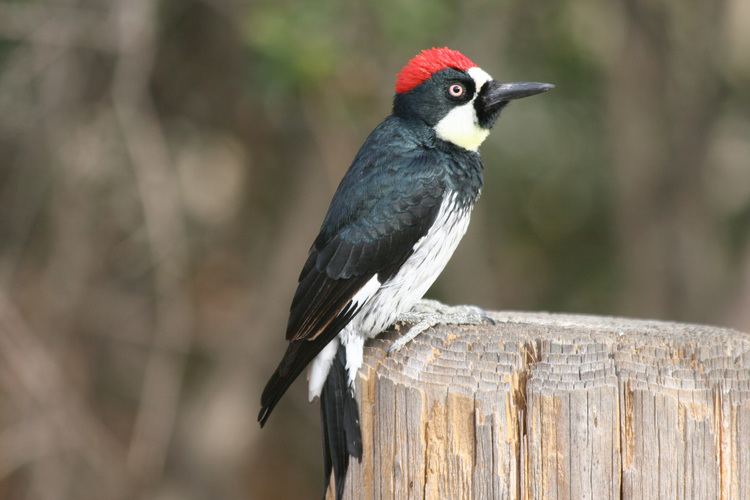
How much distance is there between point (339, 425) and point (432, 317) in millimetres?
486

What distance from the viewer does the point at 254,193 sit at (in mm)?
7168

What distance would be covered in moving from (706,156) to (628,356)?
4.61m

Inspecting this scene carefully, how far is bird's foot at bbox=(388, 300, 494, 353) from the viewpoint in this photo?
2.90 meters

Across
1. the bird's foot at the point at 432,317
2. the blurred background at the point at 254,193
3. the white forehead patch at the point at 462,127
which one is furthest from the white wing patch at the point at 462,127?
the blurred background at the point at 254,193

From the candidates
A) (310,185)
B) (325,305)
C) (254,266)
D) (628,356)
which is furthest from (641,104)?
(628,356)

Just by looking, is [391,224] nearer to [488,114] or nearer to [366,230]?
[366,230]

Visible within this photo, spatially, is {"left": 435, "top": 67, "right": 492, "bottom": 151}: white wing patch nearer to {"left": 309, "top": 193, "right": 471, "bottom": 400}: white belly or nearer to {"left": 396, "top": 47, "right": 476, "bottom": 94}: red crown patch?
{"left": 396, "top": 47, "right": 476, "bottom": 94}: red crown patch

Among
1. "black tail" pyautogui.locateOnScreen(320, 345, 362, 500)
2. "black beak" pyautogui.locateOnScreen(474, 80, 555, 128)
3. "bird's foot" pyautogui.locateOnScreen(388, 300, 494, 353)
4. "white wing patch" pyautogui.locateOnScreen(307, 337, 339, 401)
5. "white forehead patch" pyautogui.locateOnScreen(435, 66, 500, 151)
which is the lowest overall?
"black tail" pyautogui.locateOnScreen(320, 345, 362, 500)

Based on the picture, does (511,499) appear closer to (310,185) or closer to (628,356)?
(628,356)

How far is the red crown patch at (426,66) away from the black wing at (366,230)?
11.0 inches

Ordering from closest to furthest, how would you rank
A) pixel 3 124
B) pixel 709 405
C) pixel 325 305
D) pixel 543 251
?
pixel 709 405 < pixel 325 305 < pixel 3 124 < pixel 543 251

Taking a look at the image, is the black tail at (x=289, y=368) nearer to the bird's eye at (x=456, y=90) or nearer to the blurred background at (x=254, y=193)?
the bird's eye at (x=456, y=90)

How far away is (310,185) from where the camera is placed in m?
6.60

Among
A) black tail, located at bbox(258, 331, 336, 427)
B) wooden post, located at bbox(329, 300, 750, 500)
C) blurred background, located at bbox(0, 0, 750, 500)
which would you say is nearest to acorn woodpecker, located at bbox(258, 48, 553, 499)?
black tail, located at bbox(258, 331, 336, 427)
